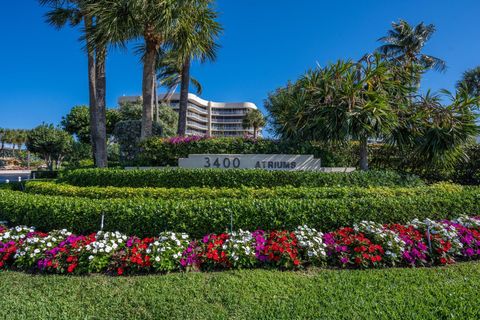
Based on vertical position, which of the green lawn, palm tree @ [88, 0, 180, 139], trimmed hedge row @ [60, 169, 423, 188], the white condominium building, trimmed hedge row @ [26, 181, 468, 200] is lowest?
the green lawn

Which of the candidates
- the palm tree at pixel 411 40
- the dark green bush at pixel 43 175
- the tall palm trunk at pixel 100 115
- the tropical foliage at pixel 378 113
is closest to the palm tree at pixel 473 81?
the palm tree at pixel 411 40

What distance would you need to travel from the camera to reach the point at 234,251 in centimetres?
412

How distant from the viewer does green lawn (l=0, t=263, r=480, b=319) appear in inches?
114

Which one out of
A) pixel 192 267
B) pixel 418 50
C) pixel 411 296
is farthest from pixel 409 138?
pixel 418 50

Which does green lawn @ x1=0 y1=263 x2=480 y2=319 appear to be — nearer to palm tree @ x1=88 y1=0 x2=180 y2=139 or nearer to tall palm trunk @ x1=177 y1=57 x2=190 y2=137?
palm tree @ x1=88 y1=0 x2=180 y2=139

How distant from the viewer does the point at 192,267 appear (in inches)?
160

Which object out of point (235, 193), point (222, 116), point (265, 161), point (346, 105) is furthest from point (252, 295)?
point (222, 116)

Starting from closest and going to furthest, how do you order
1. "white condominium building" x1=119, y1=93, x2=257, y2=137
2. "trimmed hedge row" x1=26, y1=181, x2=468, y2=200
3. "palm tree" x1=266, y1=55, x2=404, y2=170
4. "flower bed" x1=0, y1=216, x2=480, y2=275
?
"flower bed" x1=0, y1=216, x2=480, y2=275, "trimmed hedge row" x1=26, y1=181, x2=468, y2=200, "palm tree" x1=266, y1=55, x2=404, y2=170, "white condominium building" x1=119, y1=93, x2=257, y2=137

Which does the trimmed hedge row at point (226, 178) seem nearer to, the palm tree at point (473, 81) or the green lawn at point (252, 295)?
the green lawn at point (252, 295)

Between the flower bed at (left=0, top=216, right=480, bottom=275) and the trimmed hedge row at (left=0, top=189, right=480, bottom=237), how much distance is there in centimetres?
43

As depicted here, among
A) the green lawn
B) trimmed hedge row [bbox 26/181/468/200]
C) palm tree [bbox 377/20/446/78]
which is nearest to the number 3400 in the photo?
trimmed hedge row [bbox 26/181/468/200]

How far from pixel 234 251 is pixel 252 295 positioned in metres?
0.93

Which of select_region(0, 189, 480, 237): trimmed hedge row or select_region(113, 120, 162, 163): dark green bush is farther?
select_region(113, 120, 162, 163): dark green bush

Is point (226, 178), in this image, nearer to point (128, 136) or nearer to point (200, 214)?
point (200, 214)
